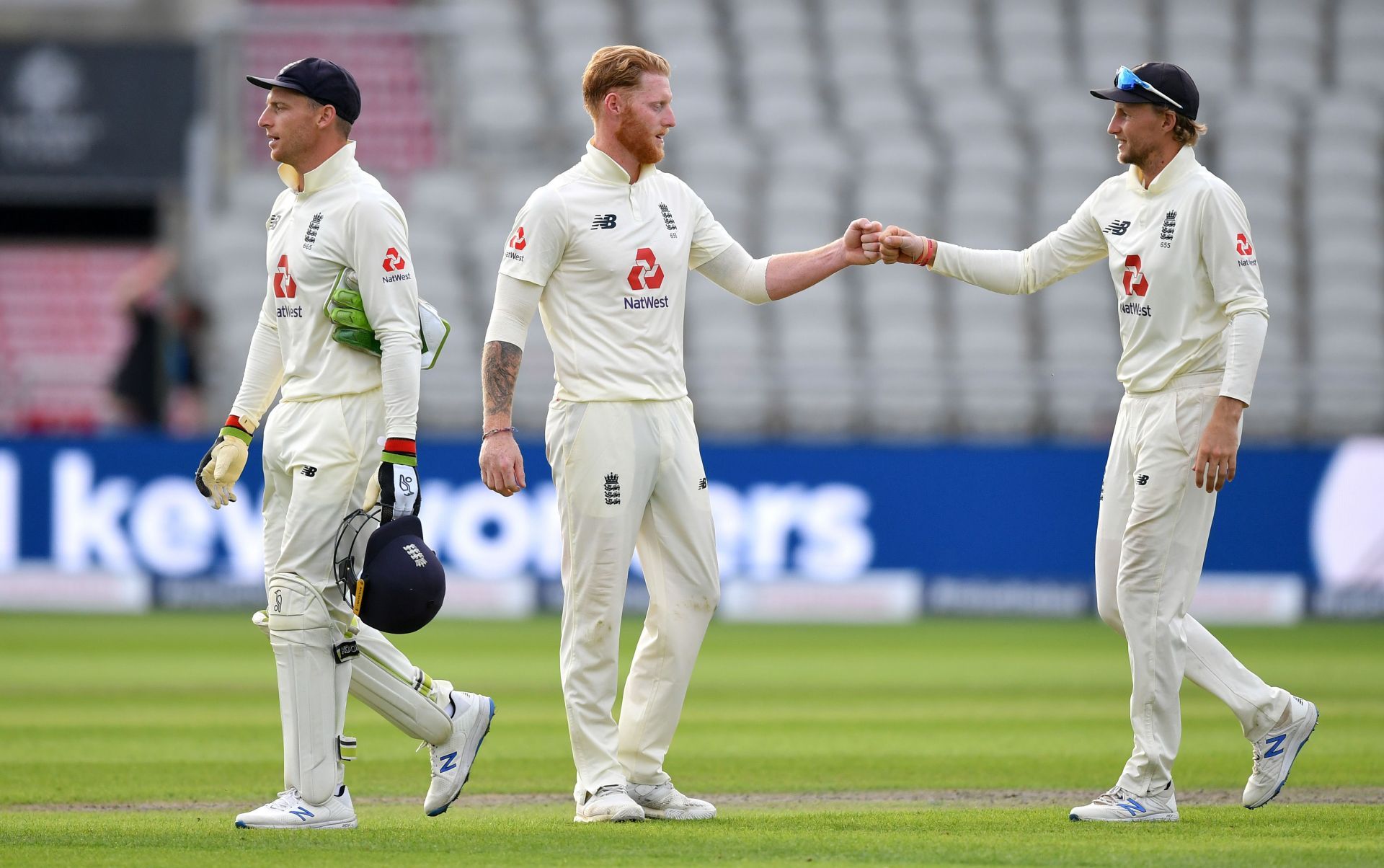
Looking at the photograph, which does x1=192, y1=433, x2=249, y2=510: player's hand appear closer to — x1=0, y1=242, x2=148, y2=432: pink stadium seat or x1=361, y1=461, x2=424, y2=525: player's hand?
x1=361, y1=461, x2=424, y2=525: player's hand

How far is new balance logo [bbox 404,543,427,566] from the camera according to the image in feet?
19.3

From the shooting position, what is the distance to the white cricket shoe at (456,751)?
6477mm

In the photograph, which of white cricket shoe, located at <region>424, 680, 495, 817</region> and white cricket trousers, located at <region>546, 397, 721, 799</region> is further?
white cricket shoe, located at <region>424, 680, 495, 817</region>

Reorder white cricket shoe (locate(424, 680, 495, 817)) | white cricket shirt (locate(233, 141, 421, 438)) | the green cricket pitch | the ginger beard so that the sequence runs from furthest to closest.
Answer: white cricket shoe (locate(424, 680, 495, 817)), the ginger beard, white cricket shirt (locate(233, 141, 421, 438)), the green cricket pitch

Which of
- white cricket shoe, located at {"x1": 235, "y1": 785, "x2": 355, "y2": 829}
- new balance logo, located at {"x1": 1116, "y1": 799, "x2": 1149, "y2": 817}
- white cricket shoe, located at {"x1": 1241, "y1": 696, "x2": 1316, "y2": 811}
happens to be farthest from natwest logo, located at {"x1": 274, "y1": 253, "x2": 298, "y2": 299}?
white cricket shoe, located at {"x1": 1241, "y1": 696, "x2": 1316, "y2": 811}

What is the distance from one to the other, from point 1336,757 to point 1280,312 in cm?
1201

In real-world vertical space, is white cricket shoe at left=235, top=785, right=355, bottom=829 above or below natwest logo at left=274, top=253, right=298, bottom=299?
below

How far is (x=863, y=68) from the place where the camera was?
2247cm

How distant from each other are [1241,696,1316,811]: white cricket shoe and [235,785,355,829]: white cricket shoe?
323 centimetres

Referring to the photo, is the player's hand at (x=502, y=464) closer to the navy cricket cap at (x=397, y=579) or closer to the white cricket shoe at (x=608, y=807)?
the navy cricket cap at (x=397, y=579)

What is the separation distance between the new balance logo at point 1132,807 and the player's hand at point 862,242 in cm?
218

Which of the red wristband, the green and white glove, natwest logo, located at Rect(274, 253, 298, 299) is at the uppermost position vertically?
the red wristband

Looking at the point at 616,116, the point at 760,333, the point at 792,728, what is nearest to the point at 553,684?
the point at 792,728

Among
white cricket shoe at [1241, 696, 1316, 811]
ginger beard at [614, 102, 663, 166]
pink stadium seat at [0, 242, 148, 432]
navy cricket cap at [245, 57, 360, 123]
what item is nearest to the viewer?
navy cricket cap at [245, 57, 360, 123]
